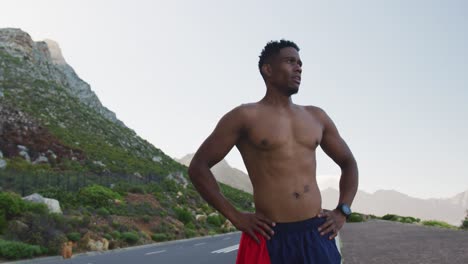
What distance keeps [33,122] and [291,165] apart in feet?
165

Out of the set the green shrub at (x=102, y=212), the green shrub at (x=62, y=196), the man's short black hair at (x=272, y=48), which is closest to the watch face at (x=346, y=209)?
the man's short black hair at (x=272, y=48)

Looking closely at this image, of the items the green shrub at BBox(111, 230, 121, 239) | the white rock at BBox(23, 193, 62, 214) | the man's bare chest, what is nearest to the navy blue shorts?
the man's bare chest

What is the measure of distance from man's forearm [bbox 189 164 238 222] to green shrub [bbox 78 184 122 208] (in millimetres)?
32319

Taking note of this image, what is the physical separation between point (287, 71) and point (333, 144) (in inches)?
24.7

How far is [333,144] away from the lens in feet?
12.2

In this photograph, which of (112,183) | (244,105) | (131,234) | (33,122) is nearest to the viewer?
(244,105)

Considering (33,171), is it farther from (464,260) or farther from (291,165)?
(291,165)

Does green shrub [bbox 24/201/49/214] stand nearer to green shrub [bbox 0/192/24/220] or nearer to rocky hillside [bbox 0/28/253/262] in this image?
rocky hillside [bbox 0/28/253/262]

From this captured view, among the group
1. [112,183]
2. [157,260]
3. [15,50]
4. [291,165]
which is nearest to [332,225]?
[291,165]

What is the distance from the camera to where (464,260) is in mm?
9695

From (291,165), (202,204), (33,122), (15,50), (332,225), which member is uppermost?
(15,50)

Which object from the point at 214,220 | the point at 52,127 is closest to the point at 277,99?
the point at 214,220

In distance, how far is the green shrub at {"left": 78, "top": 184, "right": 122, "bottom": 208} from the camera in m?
34.4

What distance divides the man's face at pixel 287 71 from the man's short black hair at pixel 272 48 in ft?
0.11
